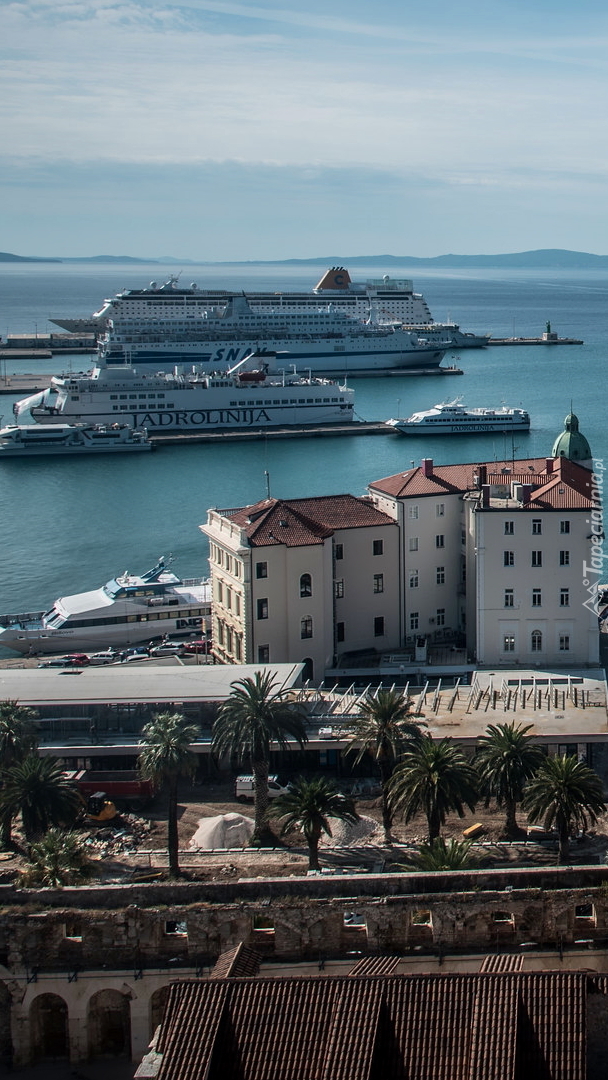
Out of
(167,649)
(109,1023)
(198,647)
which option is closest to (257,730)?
(109,1023)

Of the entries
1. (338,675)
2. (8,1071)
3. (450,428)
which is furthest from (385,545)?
(450,428)

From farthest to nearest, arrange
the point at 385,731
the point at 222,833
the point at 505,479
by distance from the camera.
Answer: the point at 505,479 < the point at 385,731 < the point at 222,833

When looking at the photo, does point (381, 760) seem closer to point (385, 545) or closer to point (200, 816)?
Answer: point (200, 816)

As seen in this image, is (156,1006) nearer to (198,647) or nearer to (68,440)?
(198,647)

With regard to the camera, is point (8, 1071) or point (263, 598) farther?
point (263, 598)

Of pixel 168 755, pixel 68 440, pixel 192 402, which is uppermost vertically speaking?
pixel 192 402

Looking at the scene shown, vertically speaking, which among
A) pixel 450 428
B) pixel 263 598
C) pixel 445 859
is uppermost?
pixel 450 428

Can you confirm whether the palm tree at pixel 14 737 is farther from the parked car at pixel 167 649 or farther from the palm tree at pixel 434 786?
the parked car at pixel 167 649
